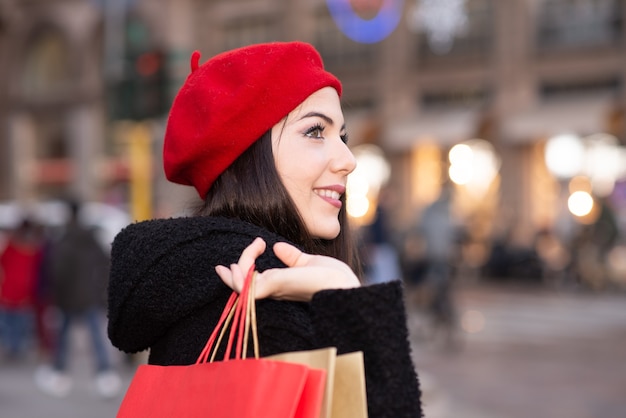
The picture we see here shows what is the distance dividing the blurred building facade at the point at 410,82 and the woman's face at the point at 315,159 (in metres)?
16.1

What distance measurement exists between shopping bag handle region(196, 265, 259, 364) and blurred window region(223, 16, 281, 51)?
2691cm

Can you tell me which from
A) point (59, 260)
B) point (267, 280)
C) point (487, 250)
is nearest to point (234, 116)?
point (267, 280)

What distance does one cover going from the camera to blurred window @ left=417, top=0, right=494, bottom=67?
24.1 m

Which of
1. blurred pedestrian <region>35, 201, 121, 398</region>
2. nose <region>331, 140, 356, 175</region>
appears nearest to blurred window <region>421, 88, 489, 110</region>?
blurred pedestrian <region>35, 201, 121, 398</region>

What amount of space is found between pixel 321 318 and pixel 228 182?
437 millimetres

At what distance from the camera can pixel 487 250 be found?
796 inches

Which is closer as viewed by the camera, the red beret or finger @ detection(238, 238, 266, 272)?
finger @ detection(238, 238, 266, 272)

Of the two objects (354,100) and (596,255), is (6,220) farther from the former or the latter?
(354,100)

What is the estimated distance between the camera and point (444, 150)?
81.1ft

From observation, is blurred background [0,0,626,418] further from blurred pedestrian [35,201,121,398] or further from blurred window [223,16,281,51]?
blurred pedestrian [35,201,121,398]

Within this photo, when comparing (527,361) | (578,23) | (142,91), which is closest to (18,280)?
(142,91)

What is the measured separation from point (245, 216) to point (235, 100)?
22cm

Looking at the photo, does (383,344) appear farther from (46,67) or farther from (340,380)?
(46,67)

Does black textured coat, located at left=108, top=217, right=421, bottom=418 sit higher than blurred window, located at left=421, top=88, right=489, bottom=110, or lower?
lower
